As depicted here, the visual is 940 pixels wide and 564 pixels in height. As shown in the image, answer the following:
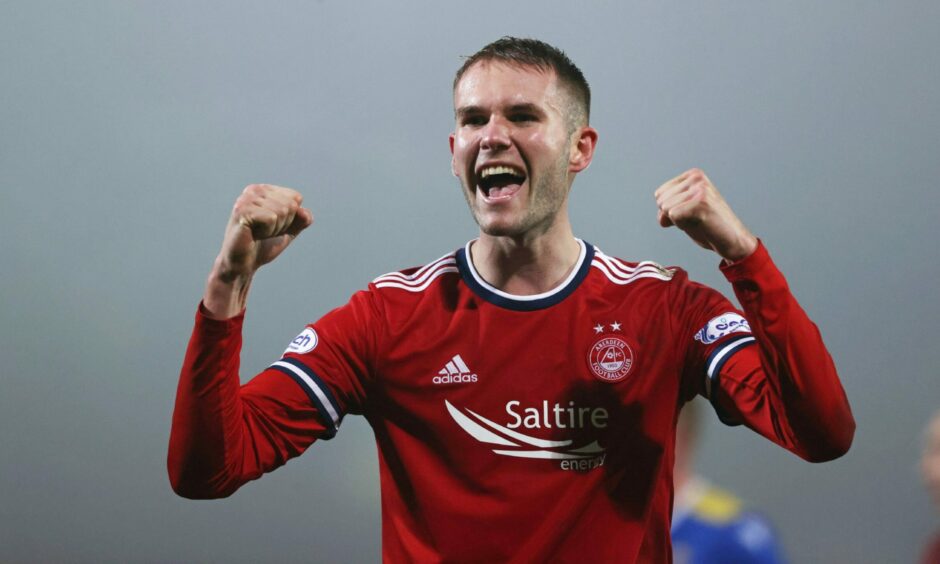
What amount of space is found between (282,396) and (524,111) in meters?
0.72

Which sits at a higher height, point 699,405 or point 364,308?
point 364,308

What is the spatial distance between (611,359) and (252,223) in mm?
722

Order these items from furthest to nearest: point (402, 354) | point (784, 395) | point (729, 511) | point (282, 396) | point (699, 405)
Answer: point (699, 405)
point (729, 511)
point (402, 354)
point (282, 396)
point (784, 395)

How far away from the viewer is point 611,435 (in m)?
1.67

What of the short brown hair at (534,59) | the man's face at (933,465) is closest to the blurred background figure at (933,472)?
the man's face at (933,465)

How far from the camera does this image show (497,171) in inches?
69.3

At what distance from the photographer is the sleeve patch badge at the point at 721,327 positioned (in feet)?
5.24

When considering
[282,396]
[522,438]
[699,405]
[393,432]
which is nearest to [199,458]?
[282,396]

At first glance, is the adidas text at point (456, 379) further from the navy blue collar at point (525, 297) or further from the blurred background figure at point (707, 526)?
the blurred background figure at point (707, 526)

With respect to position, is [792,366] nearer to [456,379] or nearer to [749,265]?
[749,265]

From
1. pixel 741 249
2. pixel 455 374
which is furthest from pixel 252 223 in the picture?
pixel 741 249

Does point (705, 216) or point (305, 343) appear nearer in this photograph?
point (705, 216)

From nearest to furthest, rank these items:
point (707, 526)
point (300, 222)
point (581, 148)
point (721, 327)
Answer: point (300, 222) → point (721, 327) → point (581, 148) → point (707, 526)

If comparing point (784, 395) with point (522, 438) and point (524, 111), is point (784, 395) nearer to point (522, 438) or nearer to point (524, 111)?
point (522, 438)
